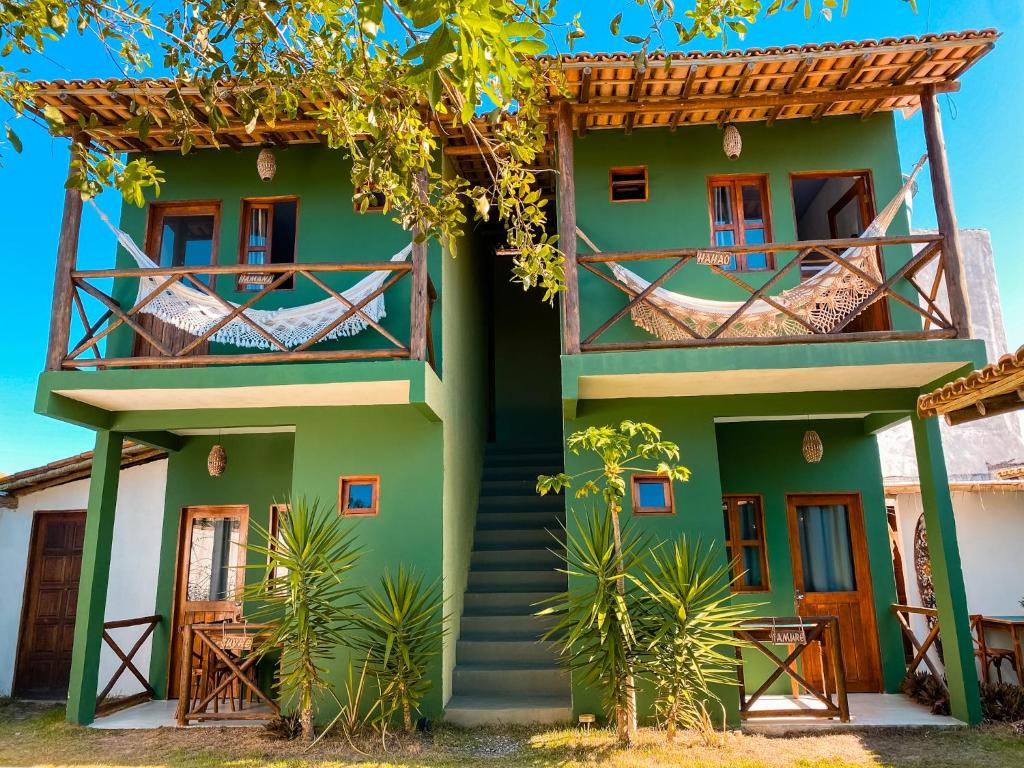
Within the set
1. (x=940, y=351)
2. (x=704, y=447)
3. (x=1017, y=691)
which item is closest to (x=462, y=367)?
(x=704, y=447)

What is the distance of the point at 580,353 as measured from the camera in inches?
234

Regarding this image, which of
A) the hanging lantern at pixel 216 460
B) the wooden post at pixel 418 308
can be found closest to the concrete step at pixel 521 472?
the hanging lantern at pixel 216 460

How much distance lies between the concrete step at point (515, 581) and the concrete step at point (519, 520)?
2.33ft

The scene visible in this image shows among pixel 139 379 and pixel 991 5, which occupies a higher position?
pixel 991 5

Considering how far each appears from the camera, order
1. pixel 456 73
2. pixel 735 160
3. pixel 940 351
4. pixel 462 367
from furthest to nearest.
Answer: pixel 462 367 < pixel 735 160 < pixel 940 351 < pixel 456 73

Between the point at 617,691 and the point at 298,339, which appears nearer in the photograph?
the point at 617,691

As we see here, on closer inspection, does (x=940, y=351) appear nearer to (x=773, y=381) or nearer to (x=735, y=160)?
(x=773, y=381)

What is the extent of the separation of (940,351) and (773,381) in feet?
3.89

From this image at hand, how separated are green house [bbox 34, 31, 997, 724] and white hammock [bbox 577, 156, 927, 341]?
0.02 metres

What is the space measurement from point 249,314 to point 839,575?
19.8ft

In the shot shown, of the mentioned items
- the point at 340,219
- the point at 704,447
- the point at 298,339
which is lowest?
the point at 704,447

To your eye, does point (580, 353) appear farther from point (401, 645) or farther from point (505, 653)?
point (505, 653)

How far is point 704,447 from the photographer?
653 cm

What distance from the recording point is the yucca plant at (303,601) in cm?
562
